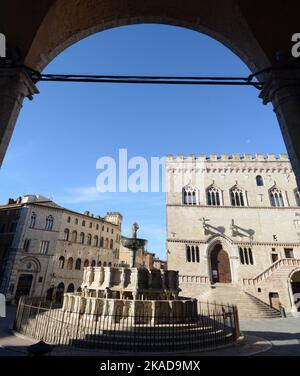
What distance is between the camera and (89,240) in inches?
1446

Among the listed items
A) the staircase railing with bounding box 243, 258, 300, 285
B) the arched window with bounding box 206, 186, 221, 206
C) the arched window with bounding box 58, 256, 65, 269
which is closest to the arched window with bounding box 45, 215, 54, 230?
the arched window with bounding box 58, 256, 65, 269

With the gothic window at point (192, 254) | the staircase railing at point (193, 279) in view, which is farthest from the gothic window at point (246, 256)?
the gothic window at point (192, 254)

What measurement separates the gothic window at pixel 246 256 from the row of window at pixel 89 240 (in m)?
22.3

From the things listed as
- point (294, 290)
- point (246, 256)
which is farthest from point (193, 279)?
point (294, 290)

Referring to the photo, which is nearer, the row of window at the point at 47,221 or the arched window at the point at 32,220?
the arched window at the point at 32,220

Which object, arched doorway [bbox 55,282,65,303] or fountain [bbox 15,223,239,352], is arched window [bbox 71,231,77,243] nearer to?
arched doorway [bbox 55,282,65,303]

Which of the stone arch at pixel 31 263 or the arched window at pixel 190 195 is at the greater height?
the arched window at pixel 190 195

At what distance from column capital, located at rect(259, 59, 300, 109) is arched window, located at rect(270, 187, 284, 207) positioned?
94.2 ft

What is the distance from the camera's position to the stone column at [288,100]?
373 centimetres

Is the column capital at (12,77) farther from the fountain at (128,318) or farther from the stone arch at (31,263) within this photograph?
the stone arch at (31,263)

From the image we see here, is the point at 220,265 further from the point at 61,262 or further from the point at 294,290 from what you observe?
the point at 61,262

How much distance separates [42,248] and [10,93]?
30.1m

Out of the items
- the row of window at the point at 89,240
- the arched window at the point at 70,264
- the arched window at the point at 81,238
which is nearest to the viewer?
the arched window at the point at 70,264
